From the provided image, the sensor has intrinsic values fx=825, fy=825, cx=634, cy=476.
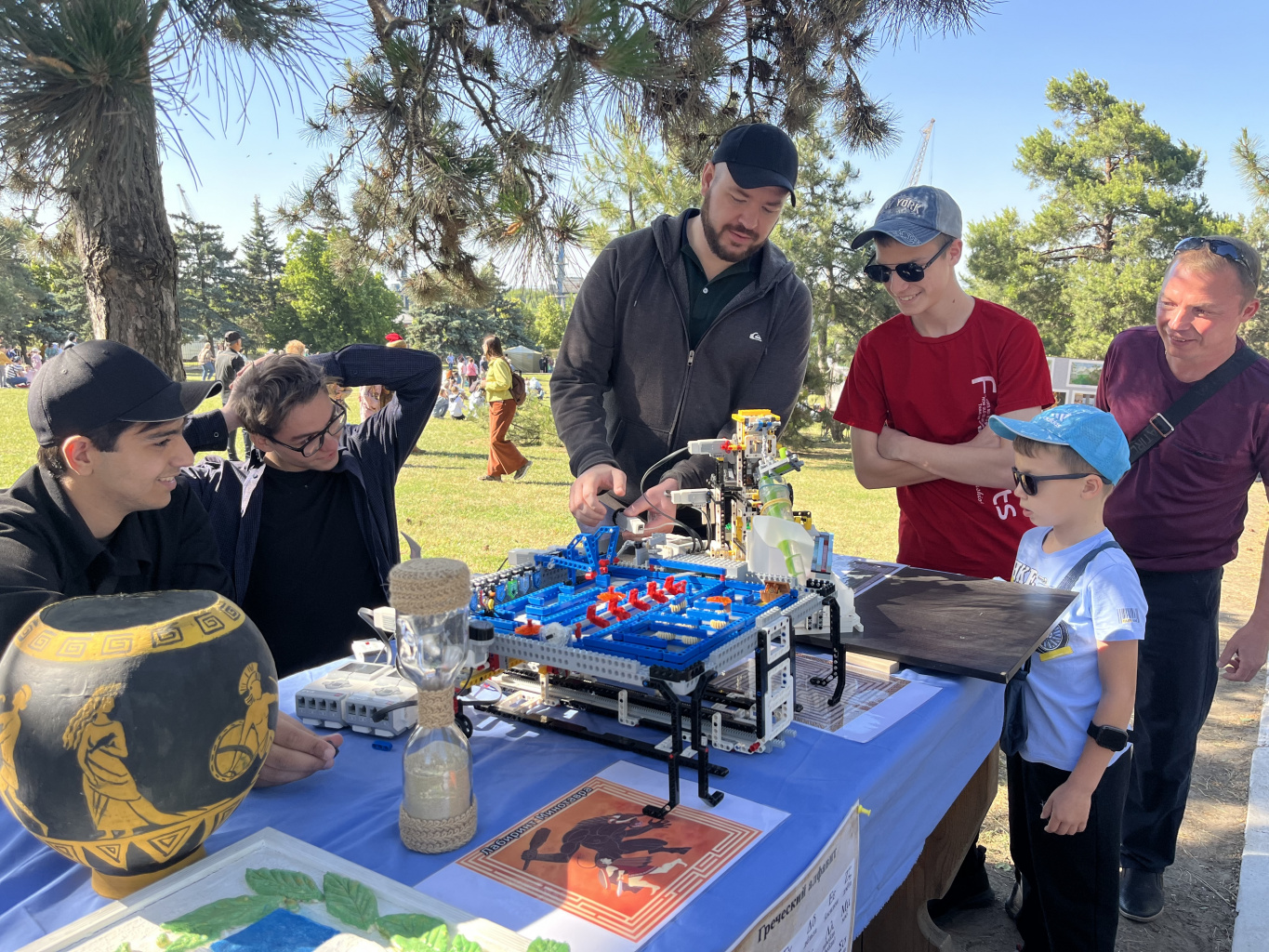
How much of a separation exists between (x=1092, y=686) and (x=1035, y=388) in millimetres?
1116

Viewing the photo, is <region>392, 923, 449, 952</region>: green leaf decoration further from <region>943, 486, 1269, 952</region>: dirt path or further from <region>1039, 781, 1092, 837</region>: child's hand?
<region>943, 486, 1269, 952</region>: dirt path

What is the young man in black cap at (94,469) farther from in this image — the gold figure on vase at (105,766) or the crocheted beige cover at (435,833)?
the gold figure on vase at (105,766)

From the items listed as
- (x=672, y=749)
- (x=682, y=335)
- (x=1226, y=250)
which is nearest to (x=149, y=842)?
(x=672, y=749)

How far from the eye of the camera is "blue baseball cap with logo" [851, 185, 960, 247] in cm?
272

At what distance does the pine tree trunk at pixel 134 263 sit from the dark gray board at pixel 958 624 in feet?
8.13

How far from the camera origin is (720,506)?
87.5 inches

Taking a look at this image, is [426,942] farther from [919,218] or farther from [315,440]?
[919,218]

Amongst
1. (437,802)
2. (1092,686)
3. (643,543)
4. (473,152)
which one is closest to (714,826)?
(437,802)

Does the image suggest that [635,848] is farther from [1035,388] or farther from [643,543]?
[1035,388]

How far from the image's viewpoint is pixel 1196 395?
9.26ft

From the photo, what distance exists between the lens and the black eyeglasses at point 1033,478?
6.86 feet

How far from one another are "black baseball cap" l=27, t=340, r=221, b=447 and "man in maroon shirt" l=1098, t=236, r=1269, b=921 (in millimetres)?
2987

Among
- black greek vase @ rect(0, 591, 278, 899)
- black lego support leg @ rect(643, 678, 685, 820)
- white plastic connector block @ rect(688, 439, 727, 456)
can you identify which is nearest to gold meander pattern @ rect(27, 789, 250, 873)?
black greek vase @ rect(0, 591, 278, 899)

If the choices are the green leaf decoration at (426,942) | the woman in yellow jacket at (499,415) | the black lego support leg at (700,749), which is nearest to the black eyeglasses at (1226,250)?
the black lego support leg at (700,749)
